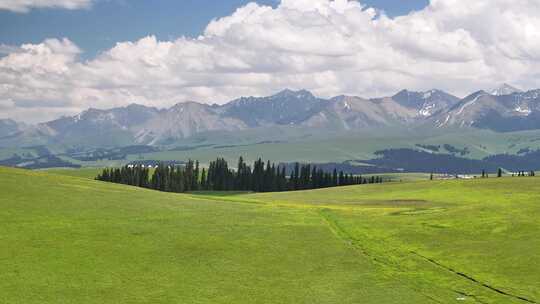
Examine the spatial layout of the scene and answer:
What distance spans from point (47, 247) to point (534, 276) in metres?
38.1

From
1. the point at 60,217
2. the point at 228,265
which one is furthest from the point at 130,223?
the point at 228,265

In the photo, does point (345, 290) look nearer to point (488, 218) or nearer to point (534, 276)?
point (534, 276)

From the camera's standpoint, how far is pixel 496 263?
4934cm

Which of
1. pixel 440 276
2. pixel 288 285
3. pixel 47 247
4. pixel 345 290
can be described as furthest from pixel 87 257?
pixel 440 276

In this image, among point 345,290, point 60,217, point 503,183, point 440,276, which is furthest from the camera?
point 503,183

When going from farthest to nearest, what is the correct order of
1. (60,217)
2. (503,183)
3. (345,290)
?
(503,183), (60,217), (345,290)

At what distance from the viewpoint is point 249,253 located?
174 feet

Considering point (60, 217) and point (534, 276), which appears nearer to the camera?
point (534, 276)

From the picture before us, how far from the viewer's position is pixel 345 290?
136ft

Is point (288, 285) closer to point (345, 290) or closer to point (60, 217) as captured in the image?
point (345, 290)

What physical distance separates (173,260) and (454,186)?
352 feet

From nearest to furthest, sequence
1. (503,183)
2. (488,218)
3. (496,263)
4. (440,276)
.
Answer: (440,276), (496,263), (488,218), (503,183)

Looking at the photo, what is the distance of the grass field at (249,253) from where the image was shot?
39.7 m

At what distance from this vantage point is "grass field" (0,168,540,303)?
130 feet
